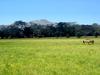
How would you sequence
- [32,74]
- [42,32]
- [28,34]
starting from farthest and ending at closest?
[42,32] → [28,34] → [32,74]

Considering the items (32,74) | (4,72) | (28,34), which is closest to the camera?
(32,74)

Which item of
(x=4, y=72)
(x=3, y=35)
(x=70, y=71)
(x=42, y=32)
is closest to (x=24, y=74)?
(x=4, y=72)

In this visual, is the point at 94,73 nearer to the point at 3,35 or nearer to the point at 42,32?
the point at 3,35

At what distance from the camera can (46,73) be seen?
13.4 metres

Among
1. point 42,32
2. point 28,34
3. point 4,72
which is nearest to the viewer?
point 4,72

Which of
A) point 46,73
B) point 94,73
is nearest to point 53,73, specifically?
point 46,73

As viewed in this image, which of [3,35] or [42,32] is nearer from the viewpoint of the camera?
[3,35]

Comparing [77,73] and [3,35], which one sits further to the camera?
[3,35]

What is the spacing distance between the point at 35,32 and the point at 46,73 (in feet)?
453

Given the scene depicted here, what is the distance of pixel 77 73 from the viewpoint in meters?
13.4

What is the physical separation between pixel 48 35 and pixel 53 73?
13682 centimetres

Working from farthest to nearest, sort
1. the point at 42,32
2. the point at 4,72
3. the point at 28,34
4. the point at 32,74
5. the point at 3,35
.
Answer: the point at 42,32 → the point at 28,34 → the point at 3,35 → the point at 4,72 → the point at 32,74

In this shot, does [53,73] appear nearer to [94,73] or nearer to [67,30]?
[94,73]

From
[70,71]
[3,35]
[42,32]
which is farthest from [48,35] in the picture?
[70,71]
